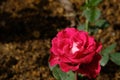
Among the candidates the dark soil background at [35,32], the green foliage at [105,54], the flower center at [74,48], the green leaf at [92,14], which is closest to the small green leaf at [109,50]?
the green foliage at [105,54]

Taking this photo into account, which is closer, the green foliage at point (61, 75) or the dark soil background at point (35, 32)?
the green foliage at point (61, 75)

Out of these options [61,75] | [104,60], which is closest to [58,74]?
[61,75]

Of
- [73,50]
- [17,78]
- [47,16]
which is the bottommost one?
[17,78]

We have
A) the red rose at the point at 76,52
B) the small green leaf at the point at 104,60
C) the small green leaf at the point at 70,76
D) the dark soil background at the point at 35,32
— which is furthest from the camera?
the dark soil background at the point at 35,32

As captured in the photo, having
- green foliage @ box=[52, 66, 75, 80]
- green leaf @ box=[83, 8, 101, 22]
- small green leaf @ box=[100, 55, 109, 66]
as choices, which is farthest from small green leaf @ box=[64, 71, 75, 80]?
green leaf @ box=[83, 8, 101, 22]

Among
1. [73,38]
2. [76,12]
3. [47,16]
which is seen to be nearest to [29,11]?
[47,16]

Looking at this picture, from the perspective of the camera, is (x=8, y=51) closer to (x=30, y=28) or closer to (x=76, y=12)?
(x=30, y=28)

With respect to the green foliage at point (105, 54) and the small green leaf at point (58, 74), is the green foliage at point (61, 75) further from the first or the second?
the green foliage at point (105, 54)
